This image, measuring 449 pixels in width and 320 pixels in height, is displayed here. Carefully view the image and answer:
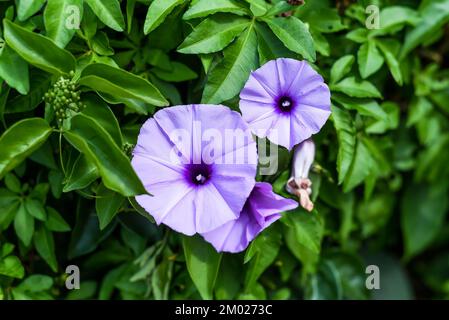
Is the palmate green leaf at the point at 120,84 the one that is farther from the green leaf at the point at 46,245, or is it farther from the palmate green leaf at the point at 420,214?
the palmate green leaf at the point at 420,214

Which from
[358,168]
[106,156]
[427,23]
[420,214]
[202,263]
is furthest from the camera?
[420,214]

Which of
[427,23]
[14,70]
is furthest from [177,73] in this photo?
[427,23]

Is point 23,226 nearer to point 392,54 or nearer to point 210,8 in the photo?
point 210,8

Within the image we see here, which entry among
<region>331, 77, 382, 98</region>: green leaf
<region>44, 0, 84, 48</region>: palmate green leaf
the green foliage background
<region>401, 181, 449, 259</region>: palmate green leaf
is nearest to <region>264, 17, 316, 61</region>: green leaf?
the green foliage background

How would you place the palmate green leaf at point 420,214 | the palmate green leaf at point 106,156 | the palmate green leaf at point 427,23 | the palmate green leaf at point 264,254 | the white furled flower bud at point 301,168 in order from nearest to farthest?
the palmate green leaf at point 106,156 → the white furled flower bud at point 301,168 → the palmate green leaf at point 264,254 → the palmate green leaf at point 427,23 → the palmate green leaf at point 420,214

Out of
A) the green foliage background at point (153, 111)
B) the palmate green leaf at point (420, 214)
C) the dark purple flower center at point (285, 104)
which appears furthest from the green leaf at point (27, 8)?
the palmate green leaf at point (420, 214)

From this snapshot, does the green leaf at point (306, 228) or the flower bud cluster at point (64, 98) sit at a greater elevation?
the flower bud cluster at point (64, 98)
